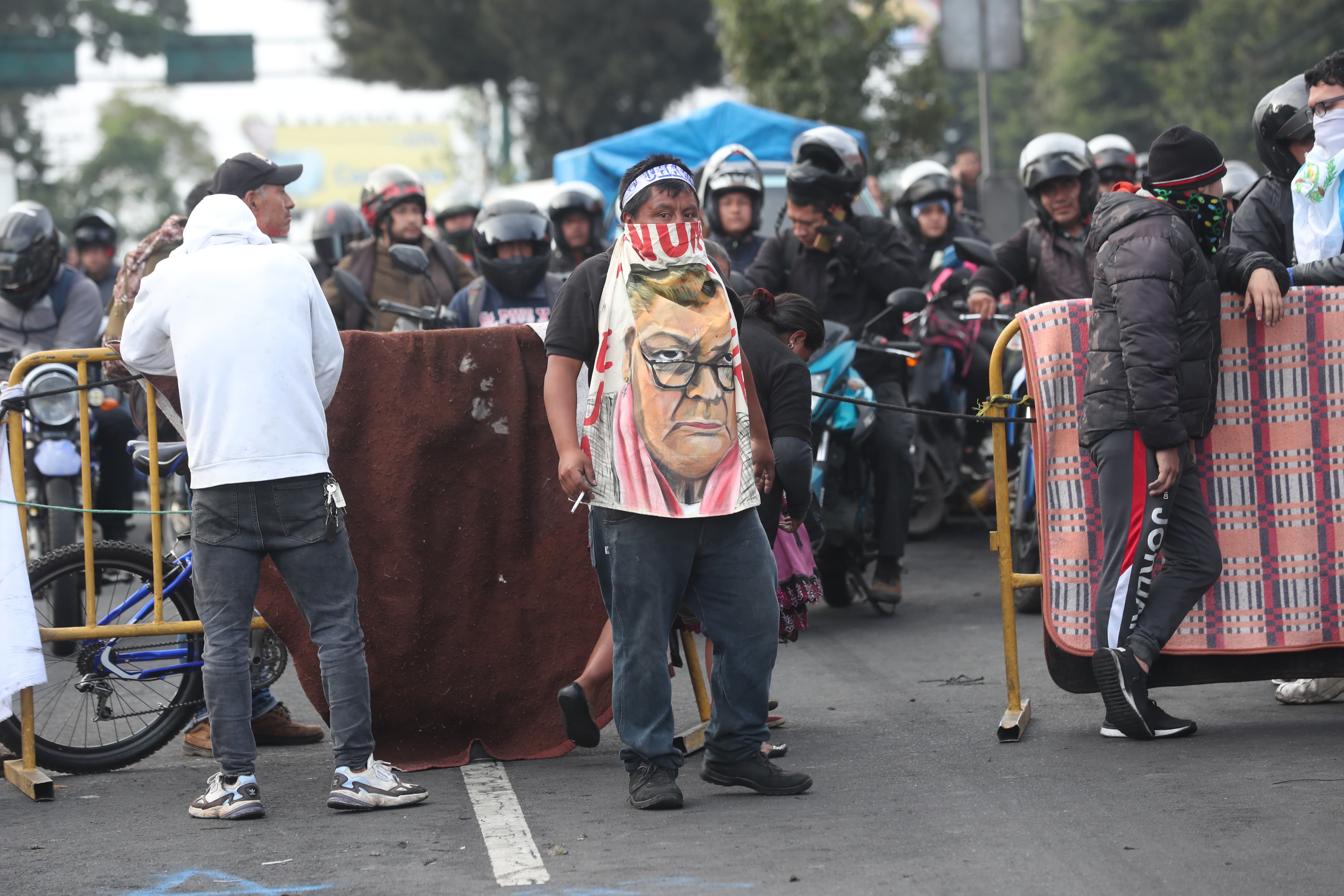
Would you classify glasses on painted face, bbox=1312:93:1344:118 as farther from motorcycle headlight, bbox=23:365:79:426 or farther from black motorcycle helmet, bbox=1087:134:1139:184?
black motorcycle helmet, bbox=1087:134:1139:184

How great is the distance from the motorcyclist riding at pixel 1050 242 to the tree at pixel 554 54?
1263 inches

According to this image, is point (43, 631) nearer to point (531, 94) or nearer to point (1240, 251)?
point (1240, 251)

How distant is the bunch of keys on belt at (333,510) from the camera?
5.22m

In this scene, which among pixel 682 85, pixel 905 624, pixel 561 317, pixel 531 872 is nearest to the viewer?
pixel 531 872

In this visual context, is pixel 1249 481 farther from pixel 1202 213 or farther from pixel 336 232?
pixel 336 232

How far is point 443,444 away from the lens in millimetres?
5859

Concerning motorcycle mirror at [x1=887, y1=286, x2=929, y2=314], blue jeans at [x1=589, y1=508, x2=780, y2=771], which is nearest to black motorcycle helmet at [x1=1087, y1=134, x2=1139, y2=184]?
motorcycle mirror at [x1=887, y1=286, x2=929, y2=314]

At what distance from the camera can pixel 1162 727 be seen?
578cm

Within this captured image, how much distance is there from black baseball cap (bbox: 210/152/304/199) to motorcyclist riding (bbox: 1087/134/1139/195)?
269 inches

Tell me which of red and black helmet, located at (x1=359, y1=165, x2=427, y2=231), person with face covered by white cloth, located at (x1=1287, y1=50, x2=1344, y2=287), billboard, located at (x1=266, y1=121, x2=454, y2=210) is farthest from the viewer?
billboard, located at (x1=266, y1=121, x2=454, y2=210)

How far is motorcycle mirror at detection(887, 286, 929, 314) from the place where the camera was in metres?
7.87

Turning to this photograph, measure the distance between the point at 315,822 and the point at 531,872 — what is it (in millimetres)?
960

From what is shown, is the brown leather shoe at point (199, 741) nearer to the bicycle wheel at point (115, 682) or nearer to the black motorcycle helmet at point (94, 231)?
the bicycle wheel at point (115, 682)

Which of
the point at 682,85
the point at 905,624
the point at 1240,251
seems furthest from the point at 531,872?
the point at 682,85
